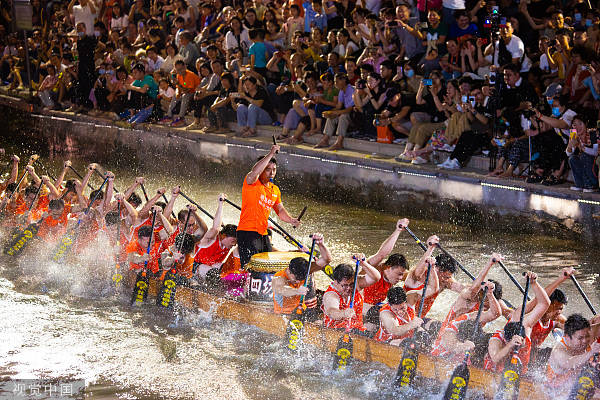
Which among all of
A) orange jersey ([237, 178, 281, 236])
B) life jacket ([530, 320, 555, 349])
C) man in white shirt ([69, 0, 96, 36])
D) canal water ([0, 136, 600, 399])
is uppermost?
man in white shirt ([69, 0, 96, 36])

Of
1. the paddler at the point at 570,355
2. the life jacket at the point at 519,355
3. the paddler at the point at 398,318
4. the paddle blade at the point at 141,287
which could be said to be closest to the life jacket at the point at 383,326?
the paddler at the point at 398,318

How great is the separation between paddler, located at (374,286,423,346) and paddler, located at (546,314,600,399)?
1.15 m

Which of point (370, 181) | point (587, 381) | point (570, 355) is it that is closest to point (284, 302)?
point (570, 355)

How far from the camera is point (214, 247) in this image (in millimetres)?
9414

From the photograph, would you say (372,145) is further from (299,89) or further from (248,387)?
(248,387)

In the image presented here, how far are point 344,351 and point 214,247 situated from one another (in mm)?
2310

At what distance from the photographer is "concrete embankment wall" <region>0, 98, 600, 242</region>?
11.1 metres

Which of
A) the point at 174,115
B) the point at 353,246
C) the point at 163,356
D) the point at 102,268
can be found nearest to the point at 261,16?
the point at 174,115

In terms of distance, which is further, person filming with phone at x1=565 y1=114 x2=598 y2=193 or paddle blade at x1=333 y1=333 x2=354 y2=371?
person filming with phone at x1=565 y1=114 x2=598 y2=193

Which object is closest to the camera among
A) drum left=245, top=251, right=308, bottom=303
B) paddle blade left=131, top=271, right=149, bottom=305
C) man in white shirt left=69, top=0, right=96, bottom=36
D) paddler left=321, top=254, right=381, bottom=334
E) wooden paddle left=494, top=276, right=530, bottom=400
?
wooden paddle left=494, top=276, right=530, bottom=400

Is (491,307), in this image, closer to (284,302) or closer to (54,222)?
(284,302)

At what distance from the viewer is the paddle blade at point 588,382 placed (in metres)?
6.43

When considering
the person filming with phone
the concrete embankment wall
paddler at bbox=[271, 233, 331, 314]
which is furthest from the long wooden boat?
the person filming with phone

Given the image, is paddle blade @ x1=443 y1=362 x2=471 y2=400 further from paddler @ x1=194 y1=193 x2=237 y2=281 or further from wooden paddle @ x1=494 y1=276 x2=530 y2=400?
paddler @ x1=194 y1=193 x2=237 y2=281
